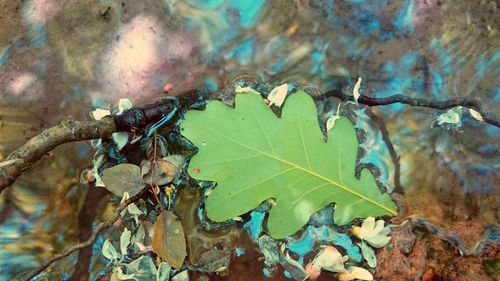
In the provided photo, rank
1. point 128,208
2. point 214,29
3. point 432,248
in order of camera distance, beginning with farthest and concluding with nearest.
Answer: point 214,29, point 128,208, point 432,248

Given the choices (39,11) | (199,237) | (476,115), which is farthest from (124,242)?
(476,115)

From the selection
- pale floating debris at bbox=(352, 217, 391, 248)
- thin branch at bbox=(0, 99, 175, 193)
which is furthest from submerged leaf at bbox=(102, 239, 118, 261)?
pale floating debris at bbox=(352, 217, 391, 248)

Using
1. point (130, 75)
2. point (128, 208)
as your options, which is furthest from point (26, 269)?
point (130, 75)

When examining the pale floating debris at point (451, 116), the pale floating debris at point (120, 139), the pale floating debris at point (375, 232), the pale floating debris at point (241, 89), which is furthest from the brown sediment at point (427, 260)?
the pale floating debris at point (120, 139)

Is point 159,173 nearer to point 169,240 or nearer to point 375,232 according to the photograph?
point 169,240

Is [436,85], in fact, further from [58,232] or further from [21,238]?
[21,238]
